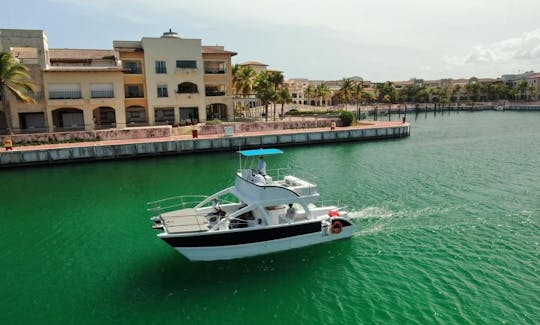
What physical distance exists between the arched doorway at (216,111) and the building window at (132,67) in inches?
485

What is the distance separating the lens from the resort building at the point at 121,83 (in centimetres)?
4966

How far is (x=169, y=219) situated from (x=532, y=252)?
52.3 feet

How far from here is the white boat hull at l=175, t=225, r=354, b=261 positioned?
52.1ft

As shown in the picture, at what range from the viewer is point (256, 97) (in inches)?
2564

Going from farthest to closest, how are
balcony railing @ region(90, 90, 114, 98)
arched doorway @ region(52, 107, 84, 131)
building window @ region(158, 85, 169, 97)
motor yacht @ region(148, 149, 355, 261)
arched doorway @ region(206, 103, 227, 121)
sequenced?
arched doorway @ region(206, 103, 227, 121) → building window @ region(158, 85, 169, 97) → arched doorway @ region(52, 107, 84, 131) → balcony railing @ region(90, 90, 114, 98) → motor yacht @ region(148, 149, 355, 261)

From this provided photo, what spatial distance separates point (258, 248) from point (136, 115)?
155 feet

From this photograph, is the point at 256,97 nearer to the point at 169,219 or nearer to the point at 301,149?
the point at 301,149

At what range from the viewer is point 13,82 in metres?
45.2

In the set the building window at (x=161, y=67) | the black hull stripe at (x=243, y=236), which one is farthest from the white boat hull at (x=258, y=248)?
the building window at (x=161, y=67)

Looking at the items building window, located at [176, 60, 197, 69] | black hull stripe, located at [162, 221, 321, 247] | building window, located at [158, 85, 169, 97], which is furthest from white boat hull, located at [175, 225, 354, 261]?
building window, located at [176, 60, 197, 69]

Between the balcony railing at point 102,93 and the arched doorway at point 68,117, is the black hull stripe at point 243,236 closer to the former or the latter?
the balcony railing at point 102,93

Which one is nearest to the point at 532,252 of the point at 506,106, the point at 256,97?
the point at 256,97

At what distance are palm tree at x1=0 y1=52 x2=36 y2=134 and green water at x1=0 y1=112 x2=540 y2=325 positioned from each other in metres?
21.4

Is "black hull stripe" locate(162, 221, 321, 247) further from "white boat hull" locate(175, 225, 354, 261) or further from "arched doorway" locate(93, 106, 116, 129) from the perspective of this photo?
"arched doorway" locate(93, 106, 116, 129)
